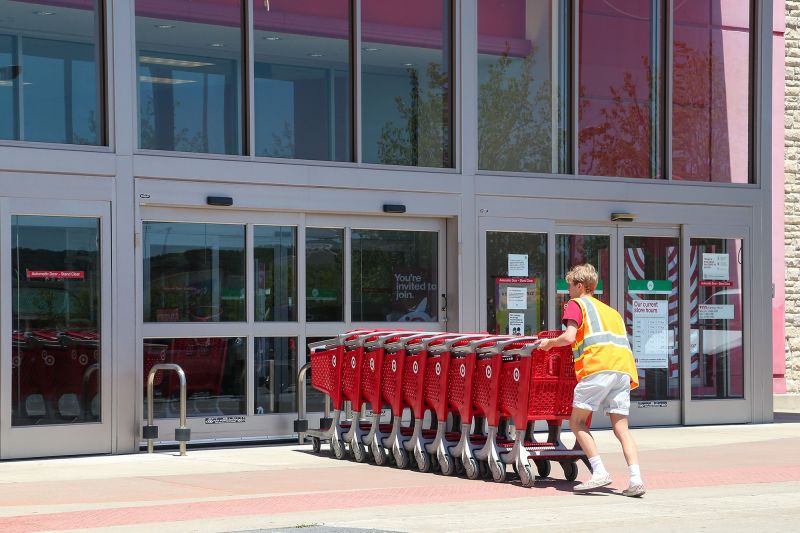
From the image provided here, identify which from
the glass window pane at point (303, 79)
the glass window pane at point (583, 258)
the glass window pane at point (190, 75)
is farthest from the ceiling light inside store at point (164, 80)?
the glass window pane at point (583, 258)

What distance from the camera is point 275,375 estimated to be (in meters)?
16.2

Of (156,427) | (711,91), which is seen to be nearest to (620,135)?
(711,91)

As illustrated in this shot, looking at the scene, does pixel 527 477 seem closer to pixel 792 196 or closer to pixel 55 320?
pixel 55 320

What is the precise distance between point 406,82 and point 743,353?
6079 millimetres

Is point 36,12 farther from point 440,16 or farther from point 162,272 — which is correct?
point 440,16

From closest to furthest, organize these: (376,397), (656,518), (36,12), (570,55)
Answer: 1. (656,518)
2. (376,397)
3. (36,12)
4. (570,55)

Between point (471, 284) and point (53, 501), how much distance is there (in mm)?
7227

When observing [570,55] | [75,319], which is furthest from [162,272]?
[570,55]

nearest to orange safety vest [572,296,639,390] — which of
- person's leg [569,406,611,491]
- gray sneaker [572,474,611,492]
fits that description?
person's leg [569,406,611,491]

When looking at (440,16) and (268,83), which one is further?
(440,16)

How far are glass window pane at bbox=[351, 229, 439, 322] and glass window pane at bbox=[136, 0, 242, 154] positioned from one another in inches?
80.3

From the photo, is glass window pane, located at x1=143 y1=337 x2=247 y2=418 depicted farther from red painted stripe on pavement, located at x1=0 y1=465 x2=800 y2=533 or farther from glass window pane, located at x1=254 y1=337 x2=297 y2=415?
red painted stripe on pavement, located at x1=0 y1=465 x2=800 y2=533

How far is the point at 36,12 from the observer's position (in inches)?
586

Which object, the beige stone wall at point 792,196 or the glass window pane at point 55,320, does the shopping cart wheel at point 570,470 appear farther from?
the beige stone wall at point 792,196
